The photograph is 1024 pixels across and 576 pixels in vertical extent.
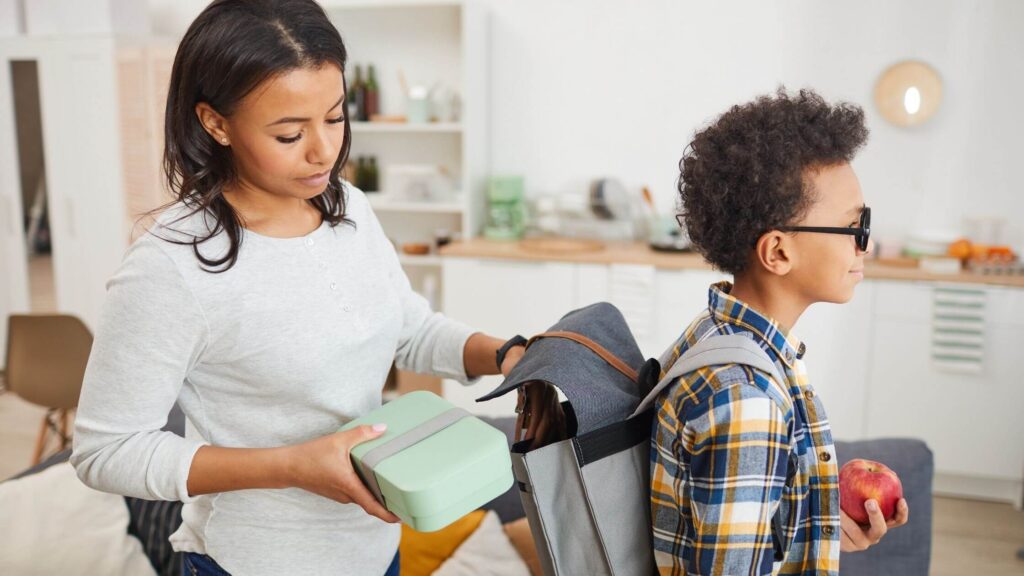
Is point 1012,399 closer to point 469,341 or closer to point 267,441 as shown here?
point 469,341

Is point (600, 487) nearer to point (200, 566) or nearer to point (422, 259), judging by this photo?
point (200, 566)

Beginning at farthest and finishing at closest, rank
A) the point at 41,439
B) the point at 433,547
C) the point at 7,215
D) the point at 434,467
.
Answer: the point at 7,215
the point at 41,439
the point at 433,547
the point at 434,467

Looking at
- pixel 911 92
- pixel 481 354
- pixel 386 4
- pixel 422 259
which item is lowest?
pixel 422 259

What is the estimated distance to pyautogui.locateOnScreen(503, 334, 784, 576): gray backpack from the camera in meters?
1.04

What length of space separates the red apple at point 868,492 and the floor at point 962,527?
2006 mm

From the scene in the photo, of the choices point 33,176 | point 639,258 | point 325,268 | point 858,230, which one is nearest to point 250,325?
point 325,268

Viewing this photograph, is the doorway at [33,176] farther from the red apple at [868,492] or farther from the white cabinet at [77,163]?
the red apple at [868,492]

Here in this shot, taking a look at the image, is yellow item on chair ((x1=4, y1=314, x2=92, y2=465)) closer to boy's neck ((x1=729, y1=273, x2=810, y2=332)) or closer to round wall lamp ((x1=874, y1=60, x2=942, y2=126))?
boy's neck ((x1=729, y1=273, x2=810, y2=332))

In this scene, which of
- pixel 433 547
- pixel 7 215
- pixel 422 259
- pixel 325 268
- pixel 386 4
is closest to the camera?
pixel 325 268

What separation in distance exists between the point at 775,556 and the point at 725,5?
322 cm

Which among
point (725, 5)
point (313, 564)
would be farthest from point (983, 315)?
point (313, 564)

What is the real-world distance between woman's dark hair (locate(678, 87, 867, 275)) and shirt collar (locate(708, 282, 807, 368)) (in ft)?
0.23

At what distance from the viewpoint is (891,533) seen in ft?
6.32

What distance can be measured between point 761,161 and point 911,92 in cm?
290
